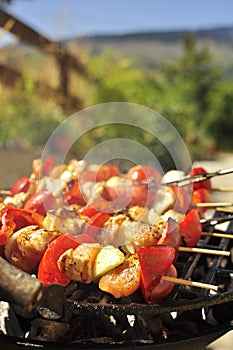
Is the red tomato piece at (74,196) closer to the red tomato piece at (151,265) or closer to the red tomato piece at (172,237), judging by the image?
the red tomato piece at (172,237)

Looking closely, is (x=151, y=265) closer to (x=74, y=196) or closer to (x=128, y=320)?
(x=128, y=320)

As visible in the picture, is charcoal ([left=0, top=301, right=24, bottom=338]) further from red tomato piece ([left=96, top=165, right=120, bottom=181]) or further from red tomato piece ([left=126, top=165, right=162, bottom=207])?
red tomato piece ([left=96, top=165, right=120, bottom=181])

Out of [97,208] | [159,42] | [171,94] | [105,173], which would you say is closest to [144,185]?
[97,208]

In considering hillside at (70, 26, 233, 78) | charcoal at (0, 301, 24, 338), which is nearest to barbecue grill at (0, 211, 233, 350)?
charcoal at (0, 301, 24, 338)

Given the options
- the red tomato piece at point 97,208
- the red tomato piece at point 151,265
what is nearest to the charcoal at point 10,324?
the red tomato piece at point 97,208

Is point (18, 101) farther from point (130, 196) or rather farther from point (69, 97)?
point (130, 196)

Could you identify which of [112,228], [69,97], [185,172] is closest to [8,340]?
[112,228]
